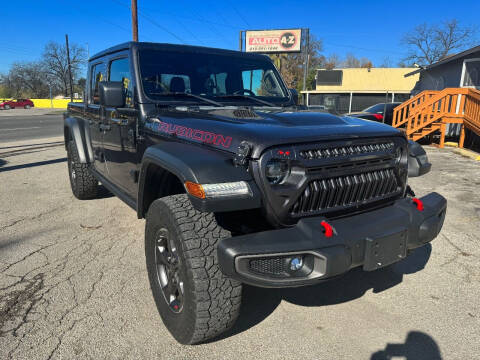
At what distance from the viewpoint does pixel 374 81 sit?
35906 millimetres

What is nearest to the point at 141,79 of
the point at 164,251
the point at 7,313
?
the point at 164,251

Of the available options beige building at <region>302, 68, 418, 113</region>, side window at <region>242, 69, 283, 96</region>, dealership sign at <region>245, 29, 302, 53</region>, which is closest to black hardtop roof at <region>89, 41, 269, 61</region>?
side window at <region>242, 69, 283, 96</region>

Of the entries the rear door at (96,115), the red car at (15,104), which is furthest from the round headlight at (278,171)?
the red car at (15,104)

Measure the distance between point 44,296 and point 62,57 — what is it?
81.4 m

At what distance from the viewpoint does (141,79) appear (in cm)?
309

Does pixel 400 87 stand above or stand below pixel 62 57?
below

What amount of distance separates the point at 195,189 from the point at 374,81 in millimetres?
37945

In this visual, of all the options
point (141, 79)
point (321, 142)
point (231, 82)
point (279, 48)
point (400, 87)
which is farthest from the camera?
point (400, 87)

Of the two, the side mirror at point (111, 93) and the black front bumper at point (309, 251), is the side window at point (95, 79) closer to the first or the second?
A: the side mirror at point (111, 93)

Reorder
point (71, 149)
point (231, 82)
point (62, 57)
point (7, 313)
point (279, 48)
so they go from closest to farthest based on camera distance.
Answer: point (7, 313)
point (231, 82)
point (71, 149)
point (279, 48)
point (62, 57)

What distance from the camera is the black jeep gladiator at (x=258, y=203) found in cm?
186

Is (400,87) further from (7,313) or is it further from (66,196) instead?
(7,313)

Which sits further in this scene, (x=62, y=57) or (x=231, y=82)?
(x=62, y=57)

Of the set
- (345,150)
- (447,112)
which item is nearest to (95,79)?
(345,150)
